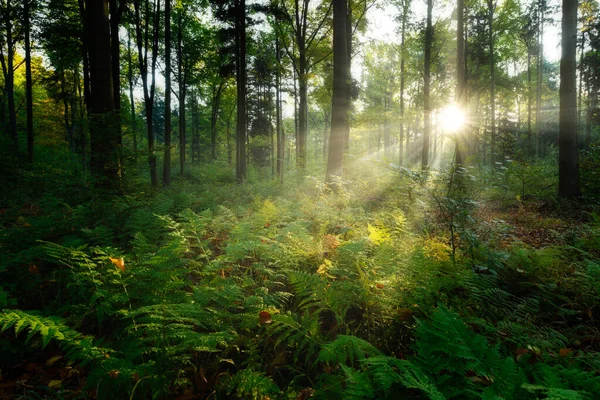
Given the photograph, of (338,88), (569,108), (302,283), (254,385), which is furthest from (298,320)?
(569,108)

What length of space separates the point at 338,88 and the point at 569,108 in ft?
20.5

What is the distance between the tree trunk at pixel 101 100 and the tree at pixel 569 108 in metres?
11.2

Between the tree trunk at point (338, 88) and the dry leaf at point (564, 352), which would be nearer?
the dry leaf at point (564, 352)

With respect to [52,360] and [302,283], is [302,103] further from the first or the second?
[52,360]

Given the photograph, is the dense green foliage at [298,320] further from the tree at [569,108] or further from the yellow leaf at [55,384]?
the tree at [569,108]

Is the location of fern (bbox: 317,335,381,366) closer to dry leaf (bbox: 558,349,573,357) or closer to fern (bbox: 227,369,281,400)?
fern (bbox: 227,369,281,400)

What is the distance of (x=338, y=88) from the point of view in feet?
28.3

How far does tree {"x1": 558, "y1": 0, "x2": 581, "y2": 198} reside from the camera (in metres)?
7.29

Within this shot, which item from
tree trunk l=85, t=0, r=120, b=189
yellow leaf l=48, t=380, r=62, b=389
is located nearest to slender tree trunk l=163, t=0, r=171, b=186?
tree trunk l=85, t=0, r=120, b=189

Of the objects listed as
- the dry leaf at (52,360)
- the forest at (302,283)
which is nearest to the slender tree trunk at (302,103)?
the forest at (302,283)

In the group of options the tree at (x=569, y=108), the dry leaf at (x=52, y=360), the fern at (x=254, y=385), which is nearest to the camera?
the fern at (x=254, y=385)

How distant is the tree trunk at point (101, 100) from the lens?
568 cm

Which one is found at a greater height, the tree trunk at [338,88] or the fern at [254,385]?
the tree trunk at [338,88]

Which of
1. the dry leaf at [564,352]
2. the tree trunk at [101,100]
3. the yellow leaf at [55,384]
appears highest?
the tree trunk at [101,100]
